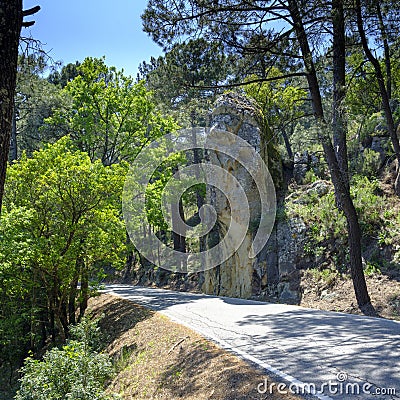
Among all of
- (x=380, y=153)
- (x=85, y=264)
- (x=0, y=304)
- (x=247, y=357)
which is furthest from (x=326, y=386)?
(x=380, y=153)

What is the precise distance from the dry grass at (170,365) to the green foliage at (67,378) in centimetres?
52

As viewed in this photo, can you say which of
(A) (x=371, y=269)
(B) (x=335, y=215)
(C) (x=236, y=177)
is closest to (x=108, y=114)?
(C) (x=236, y=177)

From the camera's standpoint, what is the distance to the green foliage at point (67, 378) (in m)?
7.20

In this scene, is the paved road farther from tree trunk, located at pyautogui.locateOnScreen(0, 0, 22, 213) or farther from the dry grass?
tree trunk, located at pyautogui.locateOnScreen(0, 0, 22, 213)

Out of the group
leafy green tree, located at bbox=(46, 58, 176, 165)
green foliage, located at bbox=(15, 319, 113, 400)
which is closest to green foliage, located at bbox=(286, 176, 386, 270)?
green foliage, located at bbox=(15, 319, 113, 400)

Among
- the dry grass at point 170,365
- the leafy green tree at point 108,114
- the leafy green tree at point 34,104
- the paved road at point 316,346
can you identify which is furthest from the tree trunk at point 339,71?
the leafy green tree at point 108,114

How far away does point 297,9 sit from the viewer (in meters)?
10.1

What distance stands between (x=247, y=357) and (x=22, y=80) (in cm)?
537

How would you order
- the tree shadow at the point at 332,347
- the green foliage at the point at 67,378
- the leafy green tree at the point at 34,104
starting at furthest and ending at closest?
the green foliage at the point at 67,378 → the leafy green tree at the point at 34,104 → the tree shadow at the point at 332,347

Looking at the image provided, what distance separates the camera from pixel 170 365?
729 centimetres

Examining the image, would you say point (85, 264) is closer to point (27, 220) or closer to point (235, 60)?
point (27, 220)

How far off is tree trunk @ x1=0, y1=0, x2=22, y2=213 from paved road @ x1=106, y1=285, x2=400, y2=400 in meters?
4.05

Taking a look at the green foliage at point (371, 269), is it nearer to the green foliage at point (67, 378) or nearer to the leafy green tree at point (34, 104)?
the green foliage at point (67, 378)

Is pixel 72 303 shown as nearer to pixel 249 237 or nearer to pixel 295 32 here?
pixel 249 237
